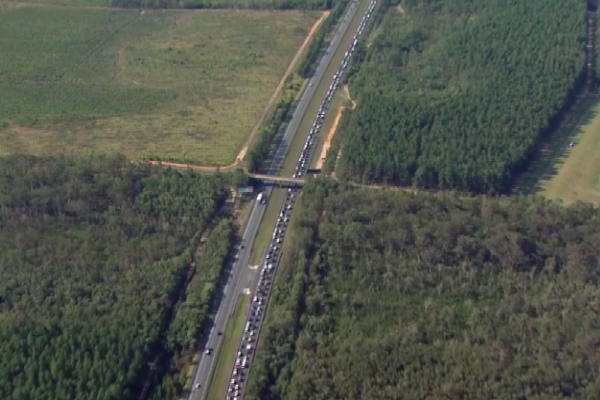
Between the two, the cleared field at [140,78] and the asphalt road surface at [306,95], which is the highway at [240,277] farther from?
the cleared field at [140,78]

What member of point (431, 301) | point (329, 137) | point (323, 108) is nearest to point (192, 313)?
point (431, 301)

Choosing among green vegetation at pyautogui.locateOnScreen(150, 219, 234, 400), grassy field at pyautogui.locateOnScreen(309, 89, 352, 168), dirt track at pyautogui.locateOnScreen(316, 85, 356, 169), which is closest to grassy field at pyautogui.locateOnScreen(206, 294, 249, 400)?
green vegetation at pyautogui.locateOnScreen(150, 219, 234, 400)

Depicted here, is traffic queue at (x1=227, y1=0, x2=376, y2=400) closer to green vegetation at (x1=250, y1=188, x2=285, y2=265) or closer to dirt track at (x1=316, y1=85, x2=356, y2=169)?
green vegetation at (x1=250, y1=188, x2=285, y2=265)

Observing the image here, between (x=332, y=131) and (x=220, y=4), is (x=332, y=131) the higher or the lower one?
the lower one

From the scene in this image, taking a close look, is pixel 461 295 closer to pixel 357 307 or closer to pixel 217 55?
pixel 357 307

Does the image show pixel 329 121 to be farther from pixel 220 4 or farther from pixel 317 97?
pixel 220 4

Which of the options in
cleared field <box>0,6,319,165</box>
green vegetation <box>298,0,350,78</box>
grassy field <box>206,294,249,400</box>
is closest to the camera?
grassy field <box>206,294,249,400</box>
